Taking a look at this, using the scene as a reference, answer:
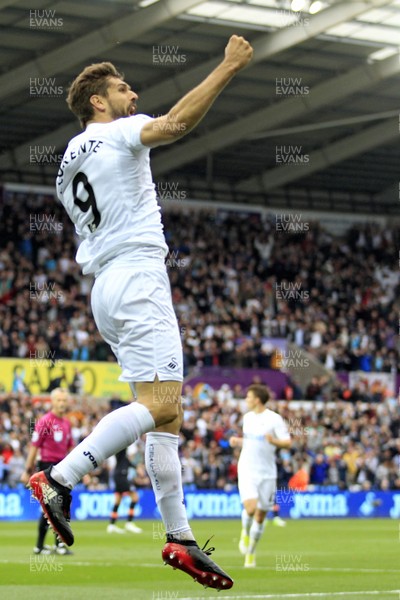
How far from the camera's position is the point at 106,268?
6.45 metres

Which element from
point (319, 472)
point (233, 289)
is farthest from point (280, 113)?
point (319, 472)

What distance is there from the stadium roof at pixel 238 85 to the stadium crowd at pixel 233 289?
2056 mm

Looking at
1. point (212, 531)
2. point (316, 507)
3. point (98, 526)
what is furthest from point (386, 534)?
point (316, 507)

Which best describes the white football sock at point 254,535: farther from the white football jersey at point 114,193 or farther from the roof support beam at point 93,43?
the roof support beam at point 93,43

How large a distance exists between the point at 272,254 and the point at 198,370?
10979mm

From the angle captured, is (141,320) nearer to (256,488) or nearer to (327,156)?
(256,488)

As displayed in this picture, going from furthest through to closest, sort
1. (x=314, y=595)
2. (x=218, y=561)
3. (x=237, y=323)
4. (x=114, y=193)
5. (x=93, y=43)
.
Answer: (x=237, y=323), (x=93, y=43), (x=218, y=561), (x=314, y=595), (x=114, y=193)

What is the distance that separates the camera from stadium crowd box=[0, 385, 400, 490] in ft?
89.3

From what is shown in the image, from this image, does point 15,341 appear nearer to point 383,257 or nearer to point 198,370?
point 198,370

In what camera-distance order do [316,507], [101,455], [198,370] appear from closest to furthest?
[101,455]
[316,507]
[198,370]

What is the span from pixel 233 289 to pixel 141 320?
3442 centimetres

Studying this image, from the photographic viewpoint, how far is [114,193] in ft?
21.1

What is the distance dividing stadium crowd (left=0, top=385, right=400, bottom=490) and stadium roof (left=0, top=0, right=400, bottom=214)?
8918 millimetres

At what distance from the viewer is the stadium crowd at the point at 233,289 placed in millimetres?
33750
